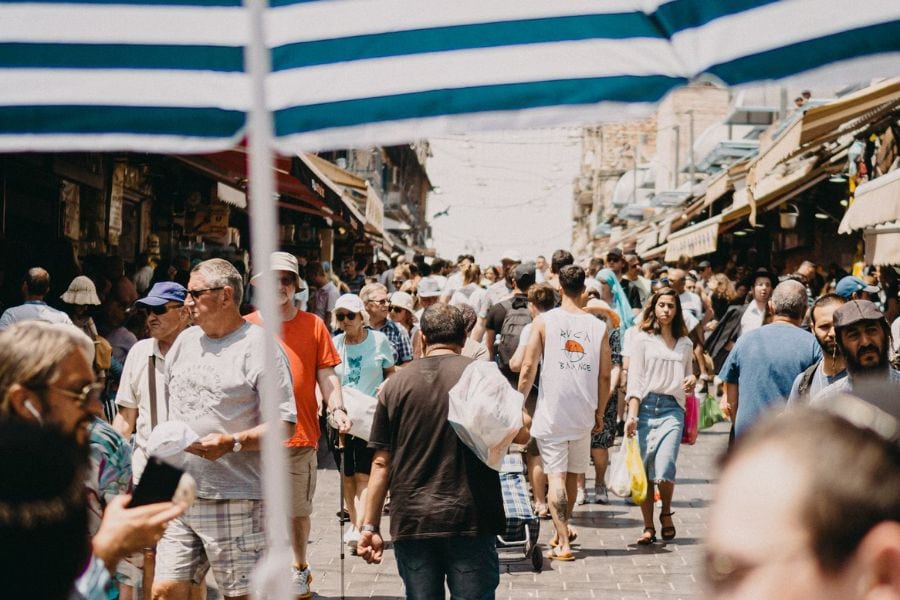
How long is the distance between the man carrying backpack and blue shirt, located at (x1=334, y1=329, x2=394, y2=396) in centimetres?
172

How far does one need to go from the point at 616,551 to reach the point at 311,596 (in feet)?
8.39

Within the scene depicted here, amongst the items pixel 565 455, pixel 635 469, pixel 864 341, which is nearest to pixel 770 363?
pixel 864 341

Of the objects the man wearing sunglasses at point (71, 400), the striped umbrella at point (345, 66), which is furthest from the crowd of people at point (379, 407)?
the striped umbrella at point (345, 66)

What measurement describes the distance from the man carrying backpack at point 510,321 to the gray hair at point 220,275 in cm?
485

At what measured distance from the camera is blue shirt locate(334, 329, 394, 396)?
8727 mm

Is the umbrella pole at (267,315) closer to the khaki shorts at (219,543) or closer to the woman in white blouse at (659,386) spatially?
the khaki shorts at (219,543)

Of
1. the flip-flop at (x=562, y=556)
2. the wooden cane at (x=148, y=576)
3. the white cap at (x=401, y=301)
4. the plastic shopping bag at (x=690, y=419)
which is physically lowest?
the flip-flop at (x=562, y=556)

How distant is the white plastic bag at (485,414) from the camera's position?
5.26 meters

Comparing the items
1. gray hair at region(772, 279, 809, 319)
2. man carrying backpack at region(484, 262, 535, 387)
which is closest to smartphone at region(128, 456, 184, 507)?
gray hair at region(772, 279, 809, 319)

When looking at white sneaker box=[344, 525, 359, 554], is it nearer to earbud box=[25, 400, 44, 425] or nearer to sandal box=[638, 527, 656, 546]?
sandal box=[638, 527, 656, 546]

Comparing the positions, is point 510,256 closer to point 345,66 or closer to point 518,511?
point 518,511

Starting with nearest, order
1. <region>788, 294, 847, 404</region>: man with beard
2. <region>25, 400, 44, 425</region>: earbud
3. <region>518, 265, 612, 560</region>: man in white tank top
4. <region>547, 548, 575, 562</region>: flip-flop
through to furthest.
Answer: <region>25, 400, 44, 425</region>: earbud
<region>788, 294, 847, 404</region>: man with beard
<region>518, 265, 612, 560</region>: man in white tank top
<region>547, 548, 575, 562</region>: flip-flop

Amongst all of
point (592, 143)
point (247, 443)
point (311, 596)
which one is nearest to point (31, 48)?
point (247, 443)

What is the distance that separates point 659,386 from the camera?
8.97 meters
